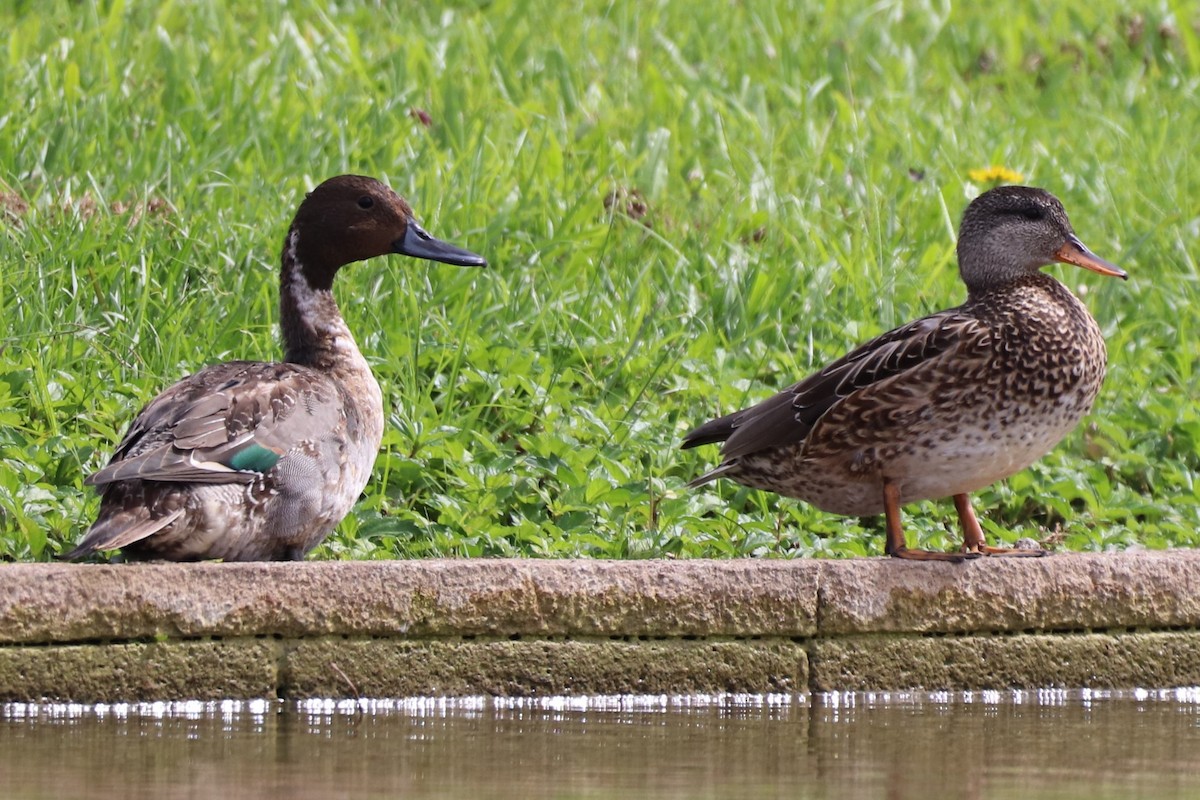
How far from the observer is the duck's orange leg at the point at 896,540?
4.55 metres

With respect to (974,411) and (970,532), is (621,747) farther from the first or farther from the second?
(970,532)

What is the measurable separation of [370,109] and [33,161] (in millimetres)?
1625

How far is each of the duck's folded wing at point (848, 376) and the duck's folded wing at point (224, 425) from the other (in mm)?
1152

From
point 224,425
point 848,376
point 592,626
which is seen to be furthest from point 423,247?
point 592,626

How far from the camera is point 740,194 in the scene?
26.8 feet

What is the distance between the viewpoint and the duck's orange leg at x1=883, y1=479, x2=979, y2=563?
14.9 ft

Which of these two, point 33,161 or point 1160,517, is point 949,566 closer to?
point 1160,517

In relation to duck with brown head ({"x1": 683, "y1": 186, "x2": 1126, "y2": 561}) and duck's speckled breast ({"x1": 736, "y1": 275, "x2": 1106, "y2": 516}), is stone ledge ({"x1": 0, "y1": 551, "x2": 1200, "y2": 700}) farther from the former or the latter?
duck's speckled breast ({"x1": 736, "y1": 275, "x2": 1106, "y2": 516})

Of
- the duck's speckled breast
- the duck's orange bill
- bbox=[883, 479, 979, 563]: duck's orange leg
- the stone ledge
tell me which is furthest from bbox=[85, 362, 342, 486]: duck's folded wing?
the duck's orange bill

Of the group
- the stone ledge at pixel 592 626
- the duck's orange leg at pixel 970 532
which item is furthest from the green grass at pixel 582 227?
the stone ledge at pixel 592 626

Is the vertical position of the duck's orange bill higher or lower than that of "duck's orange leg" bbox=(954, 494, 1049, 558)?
higher

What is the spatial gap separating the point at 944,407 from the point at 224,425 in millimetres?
1843

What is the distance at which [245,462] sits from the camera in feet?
14.6

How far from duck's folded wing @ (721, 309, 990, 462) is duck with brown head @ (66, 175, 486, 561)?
1039 mm
